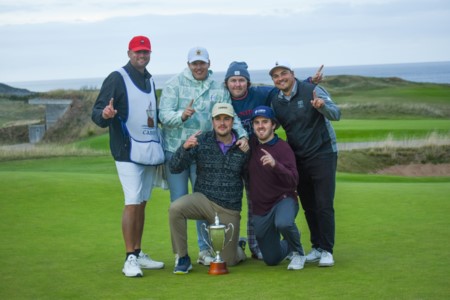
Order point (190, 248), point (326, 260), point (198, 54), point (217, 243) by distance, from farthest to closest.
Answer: point (190, 248), point (198, 54), point (326, 260), point (217, 243)

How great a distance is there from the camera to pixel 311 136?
26.3ft

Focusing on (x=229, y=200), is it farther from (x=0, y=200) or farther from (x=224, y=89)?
(x=0, y=200)

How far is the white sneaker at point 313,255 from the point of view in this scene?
8.29 metres

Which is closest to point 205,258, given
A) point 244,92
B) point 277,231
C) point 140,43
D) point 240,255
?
point 240,255

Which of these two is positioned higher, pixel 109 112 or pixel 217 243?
pixel 109 112

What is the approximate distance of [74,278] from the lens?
7.49 m

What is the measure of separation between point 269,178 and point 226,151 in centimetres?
49

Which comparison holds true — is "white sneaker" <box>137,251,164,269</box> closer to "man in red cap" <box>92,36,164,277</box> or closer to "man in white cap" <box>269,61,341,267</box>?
"man in red cap" <box>92,36,164,277</box>

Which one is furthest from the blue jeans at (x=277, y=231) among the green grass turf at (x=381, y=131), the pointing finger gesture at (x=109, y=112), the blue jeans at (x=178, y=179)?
the green grass turf at (x=381, y=131)

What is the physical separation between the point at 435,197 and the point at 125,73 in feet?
20.4

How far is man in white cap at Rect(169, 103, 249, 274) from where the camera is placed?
7797 millimetres

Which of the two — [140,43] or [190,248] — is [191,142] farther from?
[190,248]

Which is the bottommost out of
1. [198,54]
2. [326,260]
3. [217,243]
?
[326,260]

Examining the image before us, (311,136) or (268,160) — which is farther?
(311,136)
